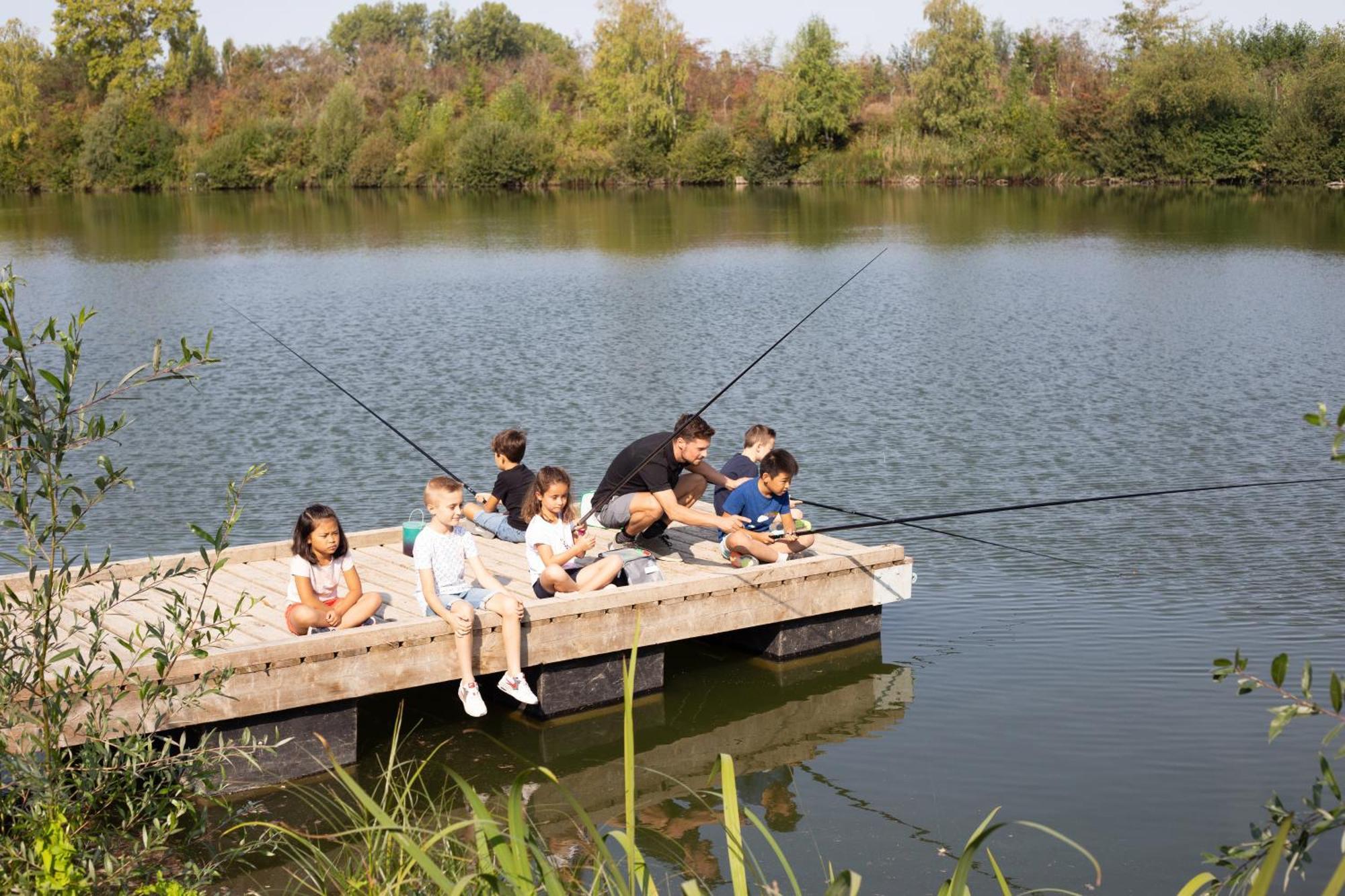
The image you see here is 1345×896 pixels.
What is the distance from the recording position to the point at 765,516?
7742 mm

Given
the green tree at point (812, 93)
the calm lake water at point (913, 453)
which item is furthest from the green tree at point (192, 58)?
the calm lake water at point (913, 453)

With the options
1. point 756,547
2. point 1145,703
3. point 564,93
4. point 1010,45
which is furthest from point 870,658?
point 1010,45

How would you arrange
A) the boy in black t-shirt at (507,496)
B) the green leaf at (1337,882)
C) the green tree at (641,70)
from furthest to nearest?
the green tree at (641,70)
the boy in black t-shirt at (507,496)
the green leaf at (1337,882)

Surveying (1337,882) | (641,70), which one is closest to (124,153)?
(641,70)

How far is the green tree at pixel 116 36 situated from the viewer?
82.6 m

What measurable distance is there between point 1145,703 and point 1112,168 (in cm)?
5158

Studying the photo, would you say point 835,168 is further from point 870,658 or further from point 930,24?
point 870,658

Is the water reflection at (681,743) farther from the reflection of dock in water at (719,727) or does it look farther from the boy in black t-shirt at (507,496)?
the boy in black t-shirt at (507,496)

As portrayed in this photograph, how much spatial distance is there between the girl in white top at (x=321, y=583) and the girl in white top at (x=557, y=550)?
84cm

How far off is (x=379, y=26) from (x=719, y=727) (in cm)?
11080

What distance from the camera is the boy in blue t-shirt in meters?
7.62

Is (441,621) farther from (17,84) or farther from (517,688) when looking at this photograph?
(17,84)

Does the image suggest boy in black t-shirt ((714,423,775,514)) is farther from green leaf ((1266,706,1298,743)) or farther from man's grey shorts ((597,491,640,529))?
green leaf ((1266,706,1298,743))

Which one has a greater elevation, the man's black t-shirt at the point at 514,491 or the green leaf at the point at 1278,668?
the green leaf at the point at 1278,668
